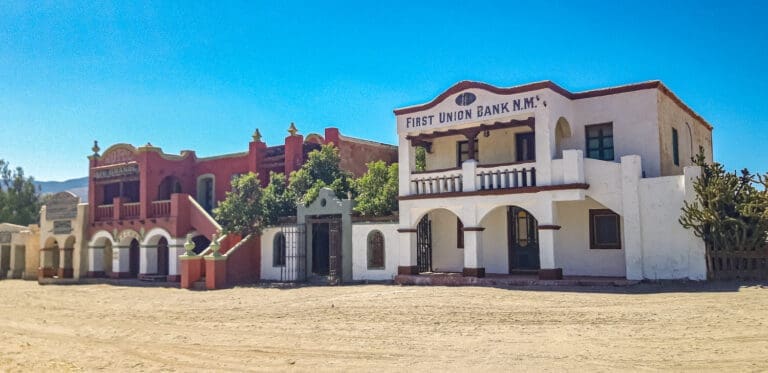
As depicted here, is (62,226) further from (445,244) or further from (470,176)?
(470,176)

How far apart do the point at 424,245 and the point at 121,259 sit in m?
15.0

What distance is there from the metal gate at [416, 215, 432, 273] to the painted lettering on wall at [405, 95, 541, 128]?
3.20 m

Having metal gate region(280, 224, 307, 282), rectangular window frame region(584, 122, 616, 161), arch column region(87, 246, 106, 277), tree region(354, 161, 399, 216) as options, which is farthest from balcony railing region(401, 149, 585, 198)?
arch column region(87, 246, 106, 277)

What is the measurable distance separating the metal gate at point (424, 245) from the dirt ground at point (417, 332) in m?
2.63

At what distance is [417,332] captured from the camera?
1221cm

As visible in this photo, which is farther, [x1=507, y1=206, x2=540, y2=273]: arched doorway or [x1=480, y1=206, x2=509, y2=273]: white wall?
[x1=480, y1=206, x2=509, y2=273]: white wall

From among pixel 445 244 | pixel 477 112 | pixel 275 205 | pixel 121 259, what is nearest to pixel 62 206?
pixel 121 259

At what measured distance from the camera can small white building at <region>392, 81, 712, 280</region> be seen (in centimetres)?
1689

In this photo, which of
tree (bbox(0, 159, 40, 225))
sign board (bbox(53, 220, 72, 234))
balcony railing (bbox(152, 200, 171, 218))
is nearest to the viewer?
balcony railing (bbox(152, 200, 171, 218))

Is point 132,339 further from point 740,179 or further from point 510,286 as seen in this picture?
point 740,179

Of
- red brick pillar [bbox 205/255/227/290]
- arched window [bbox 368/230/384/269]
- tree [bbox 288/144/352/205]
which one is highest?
tree [bbox 288/144/352/205]

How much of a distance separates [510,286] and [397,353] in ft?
26.2

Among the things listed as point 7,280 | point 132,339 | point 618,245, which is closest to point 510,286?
point 618,245

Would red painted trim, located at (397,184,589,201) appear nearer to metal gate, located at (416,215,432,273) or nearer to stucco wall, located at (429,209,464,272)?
metal gate, located at (416,215,432,273)
